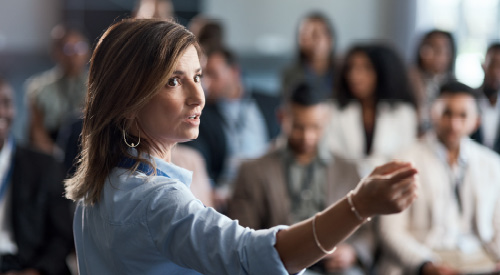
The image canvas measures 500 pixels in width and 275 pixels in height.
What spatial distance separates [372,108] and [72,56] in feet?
2.67

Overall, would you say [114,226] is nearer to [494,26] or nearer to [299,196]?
[299,196]

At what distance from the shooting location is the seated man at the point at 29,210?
1113mm

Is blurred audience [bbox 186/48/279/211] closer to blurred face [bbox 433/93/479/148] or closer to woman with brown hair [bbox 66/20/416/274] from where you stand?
blurred face [bbox 433/93/479/148]

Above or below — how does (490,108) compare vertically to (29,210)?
above

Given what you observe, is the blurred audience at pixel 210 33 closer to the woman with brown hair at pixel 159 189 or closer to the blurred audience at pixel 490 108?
the blurred audience at pixel 490 108

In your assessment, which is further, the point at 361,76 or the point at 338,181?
the point at 361,76

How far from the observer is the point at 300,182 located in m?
1.06

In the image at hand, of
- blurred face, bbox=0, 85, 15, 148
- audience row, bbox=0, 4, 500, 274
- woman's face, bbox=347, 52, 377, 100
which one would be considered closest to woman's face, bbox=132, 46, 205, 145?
audience row, bbox=0, 4, 500, 274

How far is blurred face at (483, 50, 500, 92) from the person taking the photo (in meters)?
1.37

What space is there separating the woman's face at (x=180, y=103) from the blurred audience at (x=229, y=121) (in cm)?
85

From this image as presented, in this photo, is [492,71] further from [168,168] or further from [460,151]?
[168,168]

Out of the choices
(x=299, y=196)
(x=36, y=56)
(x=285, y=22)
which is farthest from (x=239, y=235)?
(x=36, y=56)

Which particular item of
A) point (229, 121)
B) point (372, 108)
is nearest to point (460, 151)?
point (372, 108)

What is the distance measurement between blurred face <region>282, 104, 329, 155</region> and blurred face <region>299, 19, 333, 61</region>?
628 millimetres
